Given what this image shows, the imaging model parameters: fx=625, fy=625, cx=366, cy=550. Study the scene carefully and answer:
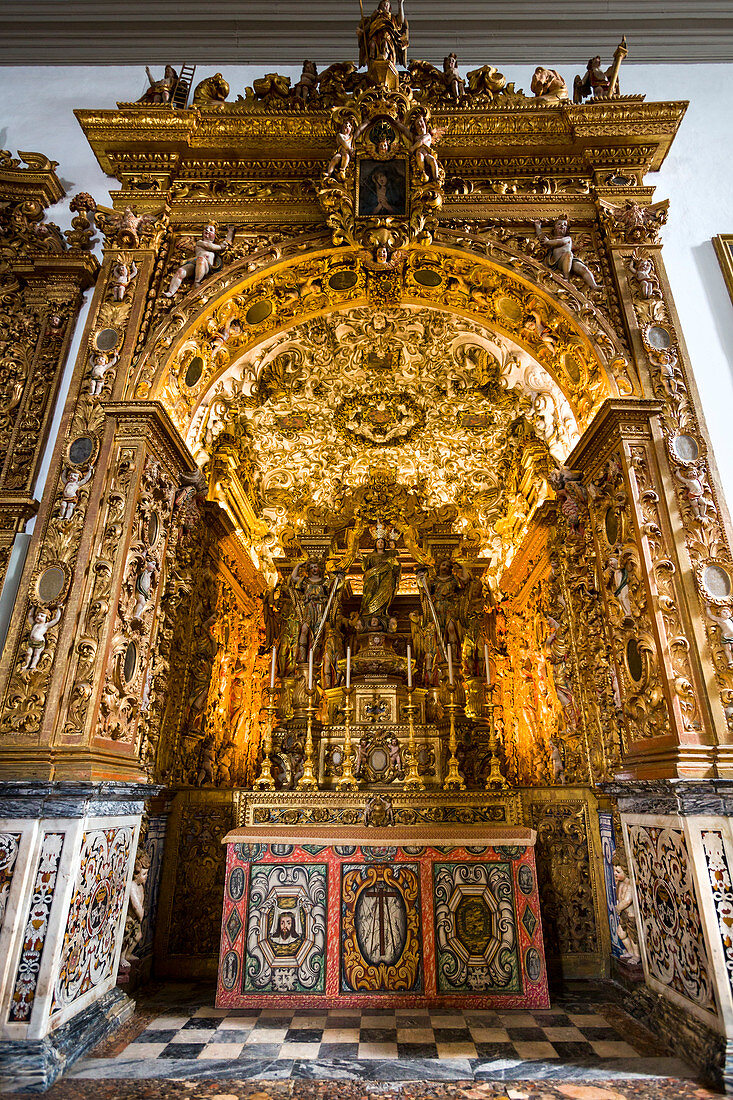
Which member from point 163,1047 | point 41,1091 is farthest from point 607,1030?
point 41,1091

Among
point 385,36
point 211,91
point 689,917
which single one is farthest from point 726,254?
point 689,917

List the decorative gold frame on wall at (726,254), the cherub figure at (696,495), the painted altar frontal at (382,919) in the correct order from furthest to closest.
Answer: the decorative gold frame on wall at (726,254)
the cherub figure at (696,495)
the painted altar frontal at (382,919)

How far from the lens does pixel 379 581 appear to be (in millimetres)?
8914

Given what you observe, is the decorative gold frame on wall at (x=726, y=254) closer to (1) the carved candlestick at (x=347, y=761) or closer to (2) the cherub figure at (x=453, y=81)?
(2) the cherub figure at (x=453, y=81)

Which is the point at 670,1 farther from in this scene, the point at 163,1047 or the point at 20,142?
Result: the point at 163,1047

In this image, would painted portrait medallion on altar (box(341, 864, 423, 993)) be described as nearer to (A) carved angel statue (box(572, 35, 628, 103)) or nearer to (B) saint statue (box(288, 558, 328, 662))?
(B) saint statue (box(288, 558, 328, 662))

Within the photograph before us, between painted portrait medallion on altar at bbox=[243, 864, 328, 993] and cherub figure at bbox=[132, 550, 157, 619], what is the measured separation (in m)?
2.17

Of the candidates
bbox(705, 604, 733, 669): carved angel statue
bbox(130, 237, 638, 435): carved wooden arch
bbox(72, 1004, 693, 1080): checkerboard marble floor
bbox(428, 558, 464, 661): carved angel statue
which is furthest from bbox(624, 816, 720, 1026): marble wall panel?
bbox(428, 558, 464, 661): carved angel statue

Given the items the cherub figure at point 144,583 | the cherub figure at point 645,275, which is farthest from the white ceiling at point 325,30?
the cherub figure at point 144,583

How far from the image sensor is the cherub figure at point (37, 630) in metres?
4.28

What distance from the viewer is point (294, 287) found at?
20.2ft

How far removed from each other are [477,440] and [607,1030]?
6.63 meters

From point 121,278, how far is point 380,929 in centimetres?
577

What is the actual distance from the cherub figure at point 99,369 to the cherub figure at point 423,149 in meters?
3.19
